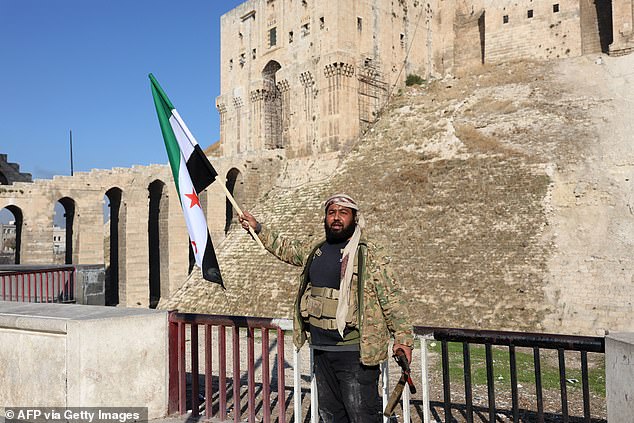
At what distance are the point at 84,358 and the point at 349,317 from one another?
98.7 inches

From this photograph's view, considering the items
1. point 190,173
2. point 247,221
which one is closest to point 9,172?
point 190,173

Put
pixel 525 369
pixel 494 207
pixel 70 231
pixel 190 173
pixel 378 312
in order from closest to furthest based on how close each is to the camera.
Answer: pixel 378 312 < pixel 190 173 < pixel 525 369 < pixel 494 207 < pixel 70 231

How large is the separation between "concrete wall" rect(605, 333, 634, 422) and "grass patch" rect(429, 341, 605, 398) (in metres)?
5.53

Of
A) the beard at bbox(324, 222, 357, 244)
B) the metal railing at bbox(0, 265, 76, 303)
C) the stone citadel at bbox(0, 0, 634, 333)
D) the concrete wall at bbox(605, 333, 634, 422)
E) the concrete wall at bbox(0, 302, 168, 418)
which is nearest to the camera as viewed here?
the concrete wall at bbox(605, 333, 634, 422)

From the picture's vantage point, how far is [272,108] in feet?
116

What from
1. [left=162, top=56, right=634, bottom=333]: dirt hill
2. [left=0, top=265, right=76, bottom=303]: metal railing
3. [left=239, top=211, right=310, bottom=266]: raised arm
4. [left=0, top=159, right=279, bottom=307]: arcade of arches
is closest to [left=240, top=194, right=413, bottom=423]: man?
[left=239, top=211, right=310, bottom=266]: raised arm

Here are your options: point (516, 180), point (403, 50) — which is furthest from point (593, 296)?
point (403, 50)

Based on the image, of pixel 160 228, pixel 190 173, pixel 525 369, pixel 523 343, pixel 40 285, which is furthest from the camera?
pixel 160 228

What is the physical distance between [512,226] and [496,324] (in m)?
4.33

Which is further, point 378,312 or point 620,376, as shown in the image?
point 378,312

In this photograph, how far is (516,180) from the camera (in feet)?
64.6

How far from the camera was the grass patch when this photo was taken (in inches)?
363

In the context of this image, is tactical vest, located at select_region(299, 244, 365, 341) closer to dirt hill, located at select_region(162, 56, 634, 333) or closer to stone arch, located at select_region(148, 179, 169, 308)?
dirt hill, located at select_region(162, 56, 634, 333)

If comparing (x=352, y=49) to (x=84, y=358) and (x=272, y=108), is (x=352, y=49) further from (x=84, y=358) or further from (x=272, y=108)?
(x=84, y=358)
